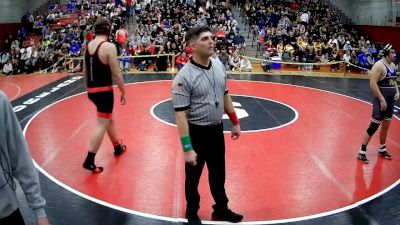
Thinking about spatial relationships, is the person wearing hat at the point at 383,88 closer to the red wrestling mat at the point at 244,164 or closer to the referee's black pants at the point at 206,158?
the red wrestling mat at the point at 244,164

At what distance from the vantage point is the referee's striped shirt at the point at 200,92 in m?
3.41

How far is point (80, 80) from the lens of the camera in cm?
1260

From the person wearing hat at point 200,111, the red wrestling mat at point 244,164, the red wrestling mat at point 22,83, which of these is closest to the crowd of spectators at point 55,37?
the red wrestling mat at point 22,83

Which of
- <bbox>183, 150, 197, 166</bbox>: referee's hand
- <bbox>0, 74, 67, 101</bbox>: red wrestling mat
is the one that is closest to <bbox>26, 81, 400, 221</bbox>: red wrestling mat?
<bbox>183, 150, 197, 166</bbox>: referee's hand

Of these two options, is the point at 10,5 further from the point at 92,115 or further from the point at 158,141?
the point at 158,141

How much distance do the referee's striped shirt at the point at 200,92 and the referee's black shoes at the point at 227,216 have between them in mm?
987

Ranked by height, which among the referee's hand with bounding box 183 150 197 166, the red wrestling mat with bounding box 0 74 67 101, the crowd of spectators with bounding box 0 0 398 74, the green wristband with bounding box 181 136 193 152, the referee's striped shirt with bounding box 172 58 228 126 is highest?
the crowd of spectators with bounding box 0 0 398 74

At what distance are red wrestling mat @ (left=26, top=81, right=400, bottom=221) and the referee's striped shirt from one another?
1.18m

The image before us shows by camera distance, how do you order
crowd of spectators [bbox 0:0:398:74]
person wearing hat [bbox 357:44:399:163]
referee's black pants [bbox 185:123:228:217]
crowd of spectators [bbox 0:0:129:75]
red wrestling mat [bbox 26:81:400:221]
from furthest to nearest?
crowd of spectators [bbox 0:0:129:75] → crowd of spectators [bbox 0:0:398:74] → person wearing hat [bbox 357:44:399:163] → red wrestling mat [bbox 26:81:400:221] → referee's black pants [bbox 185:123:228:217]

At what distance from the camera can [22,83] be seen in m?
12.9

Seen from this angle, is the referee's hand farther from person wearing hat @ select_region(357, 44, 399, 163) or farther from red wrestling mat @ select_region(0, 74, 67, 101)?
red wrestling mat @ select_region(0, 74, 67, 101)

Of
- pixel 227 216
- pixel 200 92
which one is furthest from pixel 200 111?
pixel 227 216

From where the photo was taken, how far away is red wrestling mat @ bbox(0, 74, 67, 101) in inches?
441

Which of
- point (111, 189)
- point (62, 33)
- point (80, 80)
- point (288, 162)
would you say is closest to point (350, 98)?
point (288, 162)
